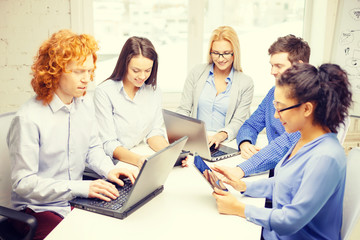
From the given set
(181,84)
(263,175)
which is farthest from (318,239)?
(181,84)

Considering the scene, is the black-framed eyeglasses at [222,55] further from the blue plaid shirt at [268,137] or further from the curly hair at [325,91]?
the curly hair at [325,91]

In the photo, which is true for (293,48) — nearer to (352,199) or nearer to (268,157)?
(268,157)

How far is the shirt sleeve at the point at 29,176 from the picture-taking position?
1.38 metres

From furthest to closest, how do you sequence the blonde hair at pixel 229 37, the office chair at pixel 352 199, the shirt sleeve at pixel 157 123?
the blonde hair at pixel 229 37 → the shirt sleeve at pixel 157 123 → the office chair at pixel 352 199

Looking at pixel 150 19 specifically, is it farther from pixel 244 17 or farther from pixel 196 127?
pixel 196 127

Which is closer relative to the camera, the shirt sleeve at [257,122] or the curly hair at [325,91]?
the curly hair at [325,91]

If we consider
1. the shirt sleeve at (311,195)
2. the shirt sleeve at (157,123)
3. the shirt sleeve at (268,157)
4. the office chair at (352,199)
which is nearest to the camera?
the shirt sleeve at (311,195)

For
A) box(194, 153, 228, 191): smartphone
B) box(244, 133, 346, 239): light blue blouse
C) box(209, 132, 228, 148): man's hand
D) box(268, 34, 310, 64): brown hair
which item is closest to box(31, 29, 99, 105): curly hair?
box(194, 153, 228, 191): smartphone

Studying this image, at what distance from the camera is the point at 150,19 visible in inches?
125

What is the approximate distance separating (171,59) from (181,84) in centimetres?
24

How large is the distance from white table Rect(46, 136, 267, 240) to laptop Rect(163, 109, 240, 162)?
0.33m

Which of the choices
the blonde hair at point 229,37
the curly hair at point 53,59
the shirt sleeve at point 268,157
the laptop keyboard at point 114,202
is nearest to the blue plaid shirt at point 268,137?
the shirt sleeve at point 268,157

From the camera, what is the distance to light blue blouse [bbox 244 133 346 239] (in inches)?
43.2

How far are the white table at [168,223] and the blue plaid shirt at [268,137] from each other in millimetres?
256
